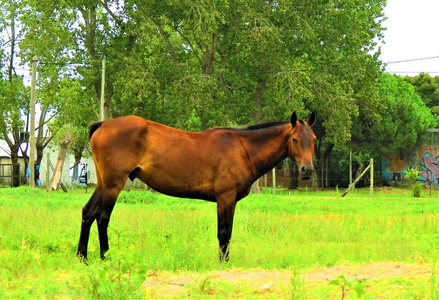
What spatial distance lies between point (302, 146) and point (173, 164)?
2.01 meters

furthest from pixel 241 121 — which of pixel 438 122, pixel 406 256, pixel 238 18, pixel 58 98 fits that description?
pixel 406 256

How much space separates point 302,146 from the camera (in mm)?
9867

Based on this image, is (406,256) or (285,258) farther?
(406,256)

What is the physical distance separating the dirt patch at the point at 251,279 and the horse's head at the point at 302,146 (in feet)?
Result: 5.61

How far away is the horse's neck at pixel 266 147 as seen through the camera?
400 inches

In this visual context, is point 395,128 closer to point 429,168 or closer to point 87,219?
point 429,168

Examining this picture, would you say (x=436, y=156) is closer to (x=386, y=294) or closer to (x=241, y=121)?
(x=241, y=121)

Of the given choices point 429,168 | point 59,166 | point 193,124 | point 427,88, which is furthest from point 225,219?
point 427,88

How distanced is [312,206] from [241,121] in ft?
53.2

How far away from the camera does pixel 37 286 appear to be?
24.3 feet

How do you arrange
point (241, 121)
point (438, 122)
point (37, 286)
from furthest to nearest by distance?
point (438, 122) → point (241, 121) → point (37, 286)

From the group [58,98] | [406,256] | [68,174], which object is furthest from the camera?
[68,174]

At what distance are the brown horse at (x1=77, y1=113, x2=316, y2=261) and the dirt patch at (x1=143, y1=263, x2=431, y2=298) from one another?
150cm

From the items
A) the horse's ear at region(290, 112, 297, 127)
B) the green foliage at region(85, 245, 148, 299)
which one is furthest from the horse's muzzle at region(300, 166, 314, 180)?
the green foliage at region(85, 245, 148, 299)
